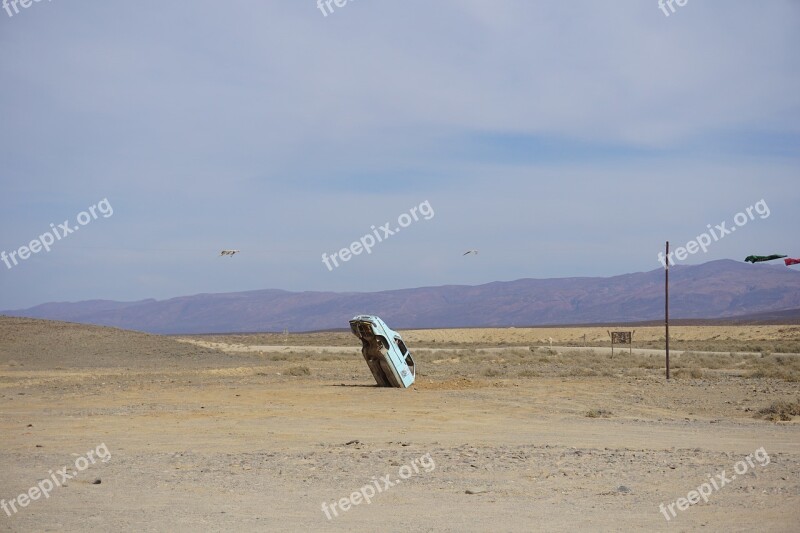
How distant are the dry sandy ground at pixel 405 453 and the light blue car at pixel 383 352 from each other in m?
0.68

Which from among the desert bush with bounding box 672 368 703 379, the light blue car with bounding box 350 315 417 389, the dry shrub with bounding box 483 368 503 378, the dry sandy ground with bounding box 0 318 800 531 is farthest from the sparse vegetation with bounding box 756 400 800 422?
the dry shrub with bounding box 483 368 503 378

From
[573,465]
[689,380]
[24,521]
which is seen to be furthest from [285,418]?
[689,380]

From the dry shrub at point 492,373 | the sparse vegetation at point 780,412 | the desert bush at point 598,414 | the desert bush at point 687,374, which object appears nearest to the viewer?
the sparse vegetation at point 780,412

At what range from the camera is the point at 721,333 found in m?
94.7

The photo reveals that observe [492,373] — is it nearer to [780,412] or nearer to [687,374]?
[687,374]

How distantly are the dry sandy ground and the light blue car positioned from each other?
0.68 meters

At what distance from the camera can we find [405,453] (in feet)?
44.7

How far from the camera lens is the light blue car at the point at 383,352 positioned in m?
24.6

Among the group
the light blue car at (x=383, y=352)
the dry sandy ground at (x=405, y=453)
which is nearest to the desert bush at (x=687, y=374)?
the dry sandy ground at (x=405, y=453)

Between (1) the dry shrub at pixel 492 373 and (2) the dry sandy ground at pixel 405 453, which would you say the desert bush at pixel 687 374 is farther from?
(1) the dry shrub at pixel 492 373

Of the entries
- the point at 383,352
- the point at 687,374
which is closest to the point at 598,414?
the point at 383,352

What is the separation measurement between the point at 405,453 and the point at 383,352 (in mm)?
11871

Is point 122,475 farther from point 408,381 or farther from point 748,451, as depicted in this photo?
point 408,381

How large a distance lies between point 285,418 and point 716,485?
10.5m
